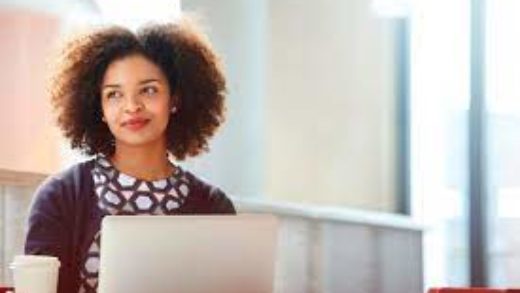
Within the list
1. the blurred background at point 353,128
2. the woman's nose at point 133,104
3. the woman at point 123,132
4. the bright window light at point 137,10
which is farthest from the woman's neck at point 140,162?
the bright window light at point 137,10

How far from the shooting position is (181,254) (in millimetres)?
1727

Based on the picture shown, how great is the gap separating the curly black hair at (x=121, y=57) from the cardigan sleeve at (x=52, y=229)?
237 mm

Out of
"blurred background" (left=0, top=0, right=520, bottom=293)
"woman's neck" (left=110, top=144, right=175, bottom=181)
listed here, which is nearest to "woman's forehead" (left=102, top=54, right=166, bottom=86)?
"woman's neck" (left=110, top=144, right=175, bottom=181)

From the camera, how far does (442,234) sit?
3.95m

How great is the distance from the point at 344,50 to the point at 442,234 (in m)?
0.97

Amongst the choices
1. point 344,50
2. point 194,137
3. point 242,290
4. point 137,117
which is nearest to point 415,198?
point 344,50

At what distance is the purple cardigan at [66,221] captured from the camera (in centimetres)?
245

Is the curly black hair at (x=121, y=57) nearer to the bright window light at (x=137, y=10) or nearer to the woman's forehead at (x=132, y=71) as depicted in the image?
the woman's forehead at (x=132, y=71)

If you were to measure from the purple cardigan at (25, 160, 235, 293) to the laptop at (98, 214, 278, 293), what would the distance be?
0.74 m

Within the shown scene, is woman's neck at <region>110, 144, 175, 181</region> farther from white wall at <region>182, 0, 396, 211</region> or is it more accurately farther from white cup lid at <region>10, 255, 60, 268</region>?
white cup lid at <region>10, 255, 60, 268</region>

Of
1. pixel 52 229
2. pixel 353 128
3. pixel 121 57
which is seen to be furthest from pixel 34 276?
pixel 353 128

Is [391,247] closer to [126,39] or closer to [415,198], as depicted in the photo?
[415,198]

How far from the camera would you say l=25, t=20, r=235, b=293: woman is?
8.15ft

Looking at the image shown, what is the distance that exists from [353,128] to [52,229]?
1974mm
